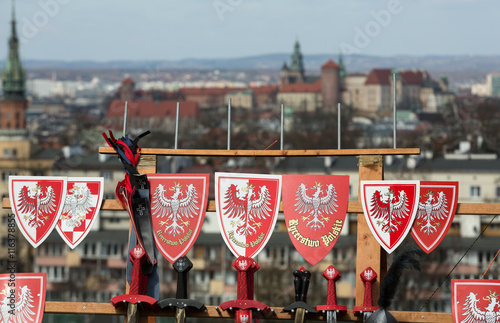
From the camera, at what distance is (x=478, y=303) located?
8078mm

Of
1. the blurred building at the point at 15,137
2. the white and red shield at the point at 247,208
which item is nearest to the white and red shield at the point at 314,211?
the white and red shield at the point at 247,208

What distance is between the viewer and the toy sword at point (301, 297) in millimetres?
7918

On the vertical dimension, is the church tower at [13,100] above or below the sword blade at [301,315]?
above

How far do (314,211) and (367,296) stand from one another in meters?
0.80

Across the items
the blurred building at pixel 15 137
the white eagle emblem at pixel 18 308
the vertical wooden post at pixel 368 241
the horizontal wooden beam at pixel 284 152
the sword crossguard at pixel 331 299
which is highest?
the blurred building at pixel 15 137

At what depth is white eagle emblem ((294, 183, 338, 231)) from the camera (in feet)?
27.2

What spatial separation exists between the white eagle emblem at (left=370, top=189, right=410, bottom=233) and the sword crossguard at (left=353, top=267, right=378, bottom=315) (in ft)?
1.20

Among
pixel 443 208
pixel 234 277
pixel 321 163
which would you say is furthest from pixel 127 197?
pixel 321 163

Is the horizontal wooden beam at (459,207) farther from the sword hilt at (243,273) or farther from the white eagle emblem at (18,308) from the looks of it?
the white eagle emblem at (18,308)

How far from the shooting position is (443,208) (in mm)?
8156

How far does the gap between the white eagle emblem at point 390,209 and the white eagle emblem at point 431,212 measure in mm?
119

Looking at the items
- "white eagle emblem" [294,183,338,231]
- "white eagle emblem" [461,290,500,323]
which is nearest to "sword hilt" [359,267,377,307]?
"white eagle emblem" [294,183,338,231]

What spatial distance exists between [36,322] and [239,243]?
173 centimetres

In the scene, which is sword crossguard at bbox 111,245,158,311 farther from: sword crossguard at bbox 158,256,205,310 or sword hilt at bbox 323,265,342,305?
sword hilt at bbox 323,265,342,305
